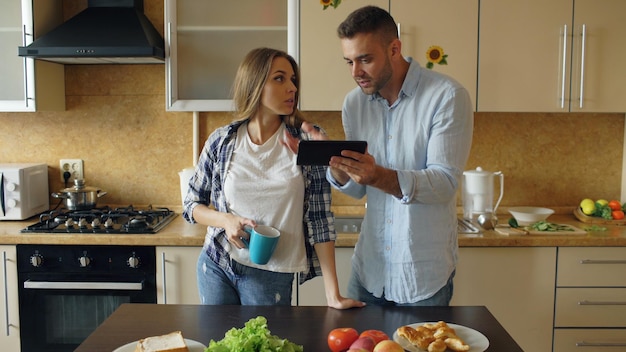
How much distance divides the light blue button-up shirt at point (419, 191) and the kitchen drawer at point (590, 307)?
1041 millimetres

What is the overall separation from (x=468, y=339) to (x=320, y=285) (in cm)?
125

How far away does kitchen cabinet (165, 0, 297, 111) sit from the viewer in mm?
2812

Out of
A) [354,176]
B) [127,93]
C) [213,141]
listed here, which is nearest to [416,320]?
[354,176]

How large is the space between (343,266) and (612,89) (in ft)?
4.71

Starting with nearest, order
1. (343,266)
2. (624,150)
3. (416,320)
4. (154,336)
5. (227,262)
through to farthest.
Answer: (154,336) → (416,320) → (227,262) → (343,266) → (624,150)

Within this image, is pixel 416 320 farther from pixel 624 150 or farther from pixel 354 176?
pixel 624 150

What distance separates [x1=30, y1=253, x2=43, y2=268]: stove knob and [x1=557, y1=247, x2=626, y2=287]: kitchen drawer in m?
2.17

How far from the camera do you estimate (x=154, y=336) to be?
141cm

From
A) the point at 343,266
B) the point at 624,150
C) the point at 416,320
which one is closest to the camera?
the point at 416,320

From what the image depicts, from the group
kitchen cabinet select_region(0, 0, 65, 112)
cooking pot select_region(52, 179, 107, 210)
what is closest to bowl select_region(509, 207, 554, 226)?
cooking pot select_region(52, 179, 107, 210)

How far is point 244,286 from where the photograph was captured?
70.4 inches

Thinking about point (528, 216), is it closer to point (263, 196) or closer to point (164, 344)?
point (263, 196)

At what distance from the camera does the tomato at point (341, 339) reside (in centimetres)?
130

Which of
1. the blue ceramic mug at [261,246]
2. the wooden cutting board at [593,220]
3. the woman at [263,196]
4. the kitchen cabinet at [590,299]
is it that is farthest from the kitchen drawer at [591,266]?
the blue ceramic mug at [261,246]
